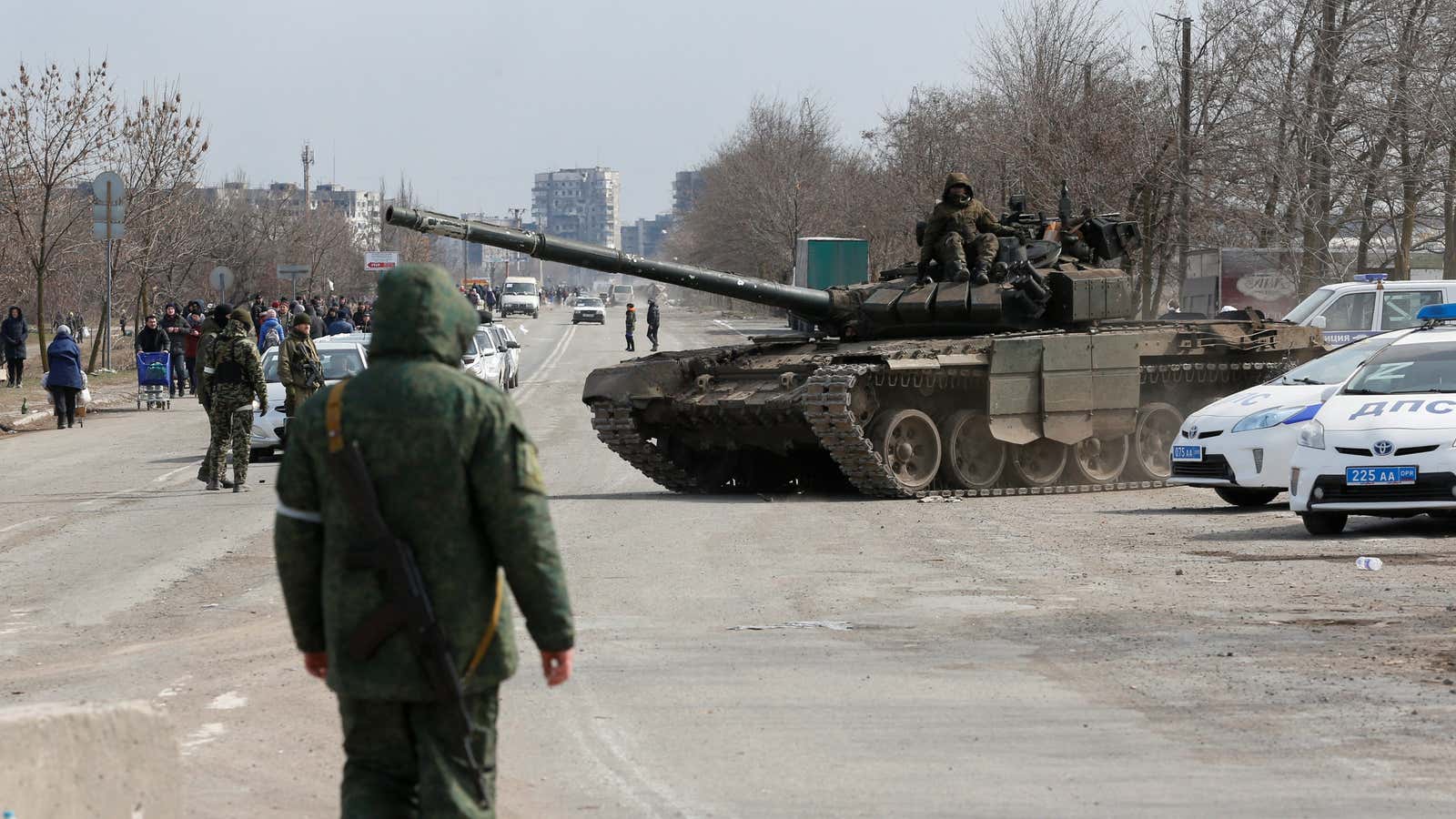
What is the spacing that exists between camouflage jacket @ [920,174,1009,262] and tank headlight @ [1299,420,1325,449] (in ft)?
17.8

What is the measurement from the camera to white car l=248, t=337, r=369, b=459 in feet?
70.6

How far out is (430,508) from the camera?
430 cm

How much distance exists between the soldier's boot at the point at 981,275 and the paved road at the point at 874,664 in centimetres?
337

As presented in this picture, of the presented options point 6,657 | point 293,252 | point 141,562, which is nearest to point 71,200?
point 293,252

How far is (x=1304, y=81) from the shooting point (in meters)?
33.5

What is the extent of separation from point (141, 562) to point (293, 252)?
61.1 m

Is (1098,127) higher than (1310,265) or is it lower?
higher

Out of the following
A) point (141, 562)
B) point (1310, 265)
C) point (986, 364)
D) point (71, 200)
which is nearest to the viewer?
point (141, 562)

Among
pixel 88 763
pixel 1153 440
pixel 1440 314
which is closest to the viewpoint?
pixel 88 763

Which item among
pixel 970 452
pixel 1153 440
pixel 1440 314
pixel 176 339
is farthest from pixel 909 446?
pixel 176 339

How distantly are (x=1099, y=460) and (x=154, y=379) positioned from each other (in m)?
18.0

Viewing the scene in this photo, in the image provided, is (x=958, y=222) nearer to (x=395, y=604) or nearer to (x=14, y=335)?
→ (x=395, y=604)

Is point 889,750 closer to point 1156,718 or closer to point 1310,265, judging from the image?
point 1156,718

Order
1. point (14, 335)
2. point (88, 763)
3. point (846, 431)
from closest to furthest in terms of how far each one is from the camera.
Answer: point (88, 763) < point (846, 431) < point (14, 335)
